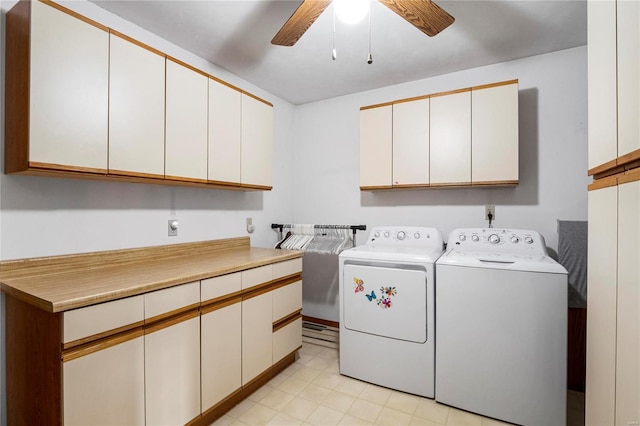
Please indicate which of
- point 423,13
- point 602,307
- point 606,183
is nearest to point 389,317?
point 602,307

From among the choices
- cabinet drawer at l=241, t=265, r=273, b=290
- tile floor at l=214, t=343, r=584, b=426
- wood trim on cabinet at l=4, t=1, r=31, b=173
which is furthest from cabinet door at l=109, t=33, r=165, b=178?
tile floor at l=214, t=343, r=584, b=426

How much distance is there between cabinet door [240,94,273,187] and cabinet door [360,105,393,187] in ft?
2.84

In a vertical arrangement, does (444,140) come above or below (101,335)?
above

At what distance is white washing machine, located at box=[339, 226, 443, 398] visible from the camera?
2.07m

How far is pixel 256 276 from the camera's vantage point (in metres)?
2.06

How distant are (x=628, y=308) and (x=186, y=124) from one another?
2.24 metres

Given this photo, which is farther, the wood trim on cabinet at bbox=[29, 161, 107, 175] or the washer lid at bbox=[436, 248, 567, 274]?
the washer lid at bbox=[436, 248, 567, 274]

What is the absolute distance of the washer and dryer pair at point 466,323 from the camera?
176 cm

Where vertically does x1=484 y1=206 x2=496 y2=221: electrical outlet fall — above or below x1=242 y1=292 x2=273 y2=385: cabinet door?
above

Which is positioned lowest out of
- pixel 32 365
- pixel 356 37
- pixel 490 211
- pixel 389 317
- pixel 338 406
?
pixel 338 406

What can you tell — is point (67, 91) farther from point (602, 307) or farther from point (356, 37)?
point (602, 307)

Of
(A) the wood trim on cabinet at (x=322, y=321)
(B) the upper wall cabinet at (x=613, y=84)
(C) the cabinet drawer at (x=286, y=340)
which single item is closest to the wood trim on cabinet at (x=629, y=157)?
(B) the upper wall cabinet at (x=613, y=84)

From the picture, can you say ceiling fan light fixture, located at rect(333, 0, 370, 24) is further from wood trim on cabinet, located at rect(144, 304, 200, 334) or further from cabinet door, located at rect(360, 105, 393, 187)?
wood trim on cabinet, located at rect(144, 304, 200, 334)

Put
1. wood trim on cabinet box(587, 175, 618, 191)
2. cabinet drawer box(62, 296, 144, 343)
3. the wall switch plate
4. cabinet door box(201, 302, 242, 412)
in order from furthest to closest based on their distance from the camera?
the wall switch plate → cabinet door box(201, 302, 242, 412) → cabinet drawer box(62, 296, 144, 343) → wood trim on cabinet box(587, 175, 618, 191)
